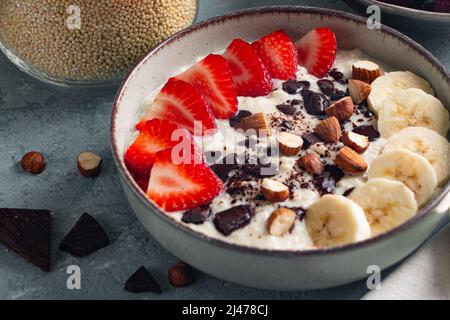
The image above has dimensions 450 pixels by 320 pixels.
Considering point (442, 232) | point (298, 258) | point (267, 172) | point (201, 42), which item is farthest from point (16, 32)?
point (442, 232)

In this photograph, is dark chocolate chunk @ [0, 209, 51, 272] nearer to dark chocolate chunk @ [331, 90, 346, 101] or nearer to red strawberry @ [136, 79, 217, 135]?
red strawberry @ [136, 79, 217, 135]

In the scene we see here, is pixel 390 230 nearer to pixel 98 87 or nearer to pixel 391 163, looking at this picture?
pixel 391 163

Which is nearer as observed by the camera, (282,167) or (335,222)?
(335,222)

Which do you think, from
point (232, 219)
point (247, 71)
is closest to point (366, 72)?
point (247, 71)

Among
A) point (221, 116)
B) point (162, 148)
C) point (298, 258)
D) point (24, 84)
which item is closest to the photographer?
point (298, 258)

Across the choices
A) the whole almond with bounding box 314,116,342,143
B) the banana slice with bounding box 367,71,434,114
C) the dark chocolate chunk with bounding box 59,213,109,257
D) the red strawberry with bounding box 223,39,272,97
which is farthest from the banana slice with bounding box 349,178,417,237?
the dark chocolate chunk with bounding box 59,213,109,257

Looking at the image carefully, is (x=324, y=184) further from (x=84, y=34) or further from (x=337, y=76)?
(x=84, y=34)

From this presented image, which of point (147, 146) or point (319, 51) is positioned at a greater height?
point (319, 51)
